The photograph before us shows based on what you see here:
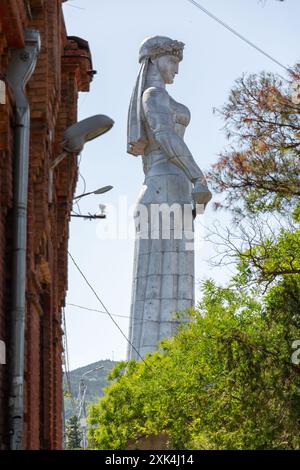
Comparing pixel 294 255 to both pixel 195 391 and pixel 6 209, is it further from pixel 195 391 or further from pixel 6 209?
pixel 195 391

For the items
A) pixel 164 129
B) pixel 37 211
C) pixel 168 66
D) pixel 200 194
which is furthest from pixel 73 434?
pixel 37 211

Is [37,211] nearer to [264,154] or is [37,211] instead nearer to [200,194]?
[264,154]

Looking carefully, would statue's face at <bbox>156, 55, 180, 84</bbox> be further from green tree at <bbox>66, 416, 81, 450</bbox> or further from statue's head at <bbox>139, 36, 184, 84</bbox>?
green tree at <bbox>66, 416, 81, 450</bbox>

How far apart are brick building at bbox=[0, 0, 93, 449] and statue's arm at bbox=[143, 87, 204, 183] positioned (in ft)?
85.6

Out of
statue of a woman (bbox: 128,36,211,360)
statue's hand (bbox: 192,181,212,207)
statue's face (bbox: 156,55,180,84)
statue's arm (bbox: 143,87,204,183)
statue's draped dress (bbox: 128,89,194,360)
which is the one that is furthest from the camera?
statue's face (bbox: 156,55,180,84)

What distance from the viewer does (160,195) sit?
52.5m

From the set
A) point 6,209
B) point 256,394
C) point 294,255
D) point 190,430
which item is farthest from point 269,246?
point 190,430

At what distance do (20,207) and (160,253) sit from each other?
3562cm

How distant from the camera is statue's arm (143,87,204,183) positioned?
52.2m

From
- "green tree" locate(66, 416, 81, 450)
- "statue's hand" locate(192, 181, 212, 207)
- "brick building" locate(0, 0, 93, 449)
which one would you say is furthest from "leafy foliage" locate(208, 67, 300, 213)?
"green tree" locate(66, 416, 81, 450)

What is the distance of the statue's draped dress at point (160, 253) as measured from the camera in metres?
51.3

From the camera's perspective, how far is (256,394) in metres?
20.7
